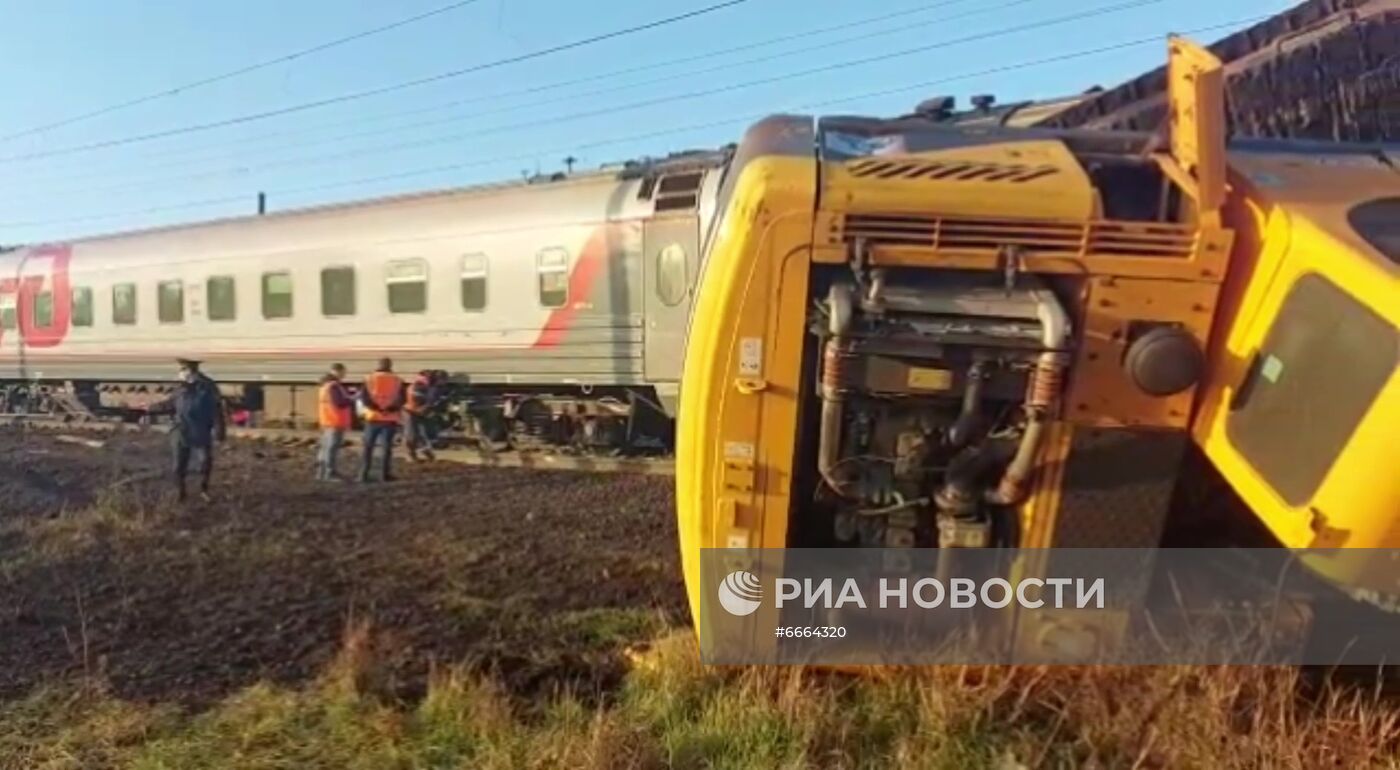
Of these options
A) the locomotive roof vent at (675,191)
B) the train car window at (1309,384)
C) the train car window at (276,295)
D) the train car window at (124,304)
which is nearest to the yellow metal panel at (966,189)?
the train car window at (1309,384)

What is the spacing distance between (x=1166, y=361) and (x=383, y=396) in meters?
10.4

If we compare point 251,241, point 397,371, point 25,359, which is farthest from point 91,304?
point 397,371

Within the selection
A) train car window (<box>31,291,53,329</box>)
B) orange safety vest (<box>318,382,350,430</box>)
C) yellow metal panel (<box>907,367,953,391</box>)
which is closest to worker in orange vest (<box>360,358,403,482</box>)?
orange safety vest (<box>318,382,350,430</box>)

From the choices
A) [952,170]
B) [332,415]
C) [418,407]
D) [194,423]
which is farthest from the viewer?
[418,407]

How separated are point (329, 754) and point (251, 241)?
13709 millimetres

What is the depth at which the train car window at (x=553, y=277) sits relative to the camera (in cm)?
1303

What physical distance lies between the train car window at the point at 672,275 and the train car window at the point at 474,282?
248cm

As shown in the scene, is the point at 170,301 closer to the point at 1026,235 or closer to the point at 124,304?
the point at 124,304

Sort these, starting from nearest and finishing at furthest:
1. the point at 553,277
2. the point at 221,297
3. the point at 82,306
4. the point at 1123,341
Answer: the point at 1123,341, the point at 553,277, the point at 221,297, the point at 82,306

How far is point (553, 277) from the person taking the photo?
1313 centimetres

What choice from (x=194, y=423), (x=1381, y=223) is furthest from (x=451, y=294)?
(x=1381, y=223)

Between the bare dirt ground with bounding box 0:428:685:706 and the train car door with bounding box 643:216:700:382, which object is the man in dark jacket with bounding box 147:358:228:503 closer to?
the bare dirt ground with bounding box 0:428:685:706

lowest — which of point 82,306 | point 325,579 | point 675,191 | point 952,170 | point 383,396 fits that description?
point 325,579

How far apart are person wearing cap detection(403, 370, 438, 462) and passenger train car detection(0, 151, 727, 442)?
0.23 metres
